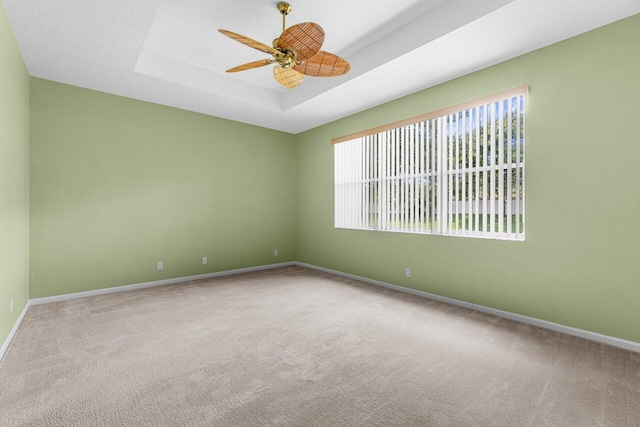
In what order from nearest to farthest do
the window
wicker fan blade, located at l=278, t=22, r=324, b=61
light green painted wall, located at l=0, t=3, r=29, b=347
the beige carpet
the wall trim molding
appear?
the beige carpet < wicker fan blade, located at l=278, t=22, r=324, b=61 < light green painted wall, located at l=0, t=3, r=29, b=347 < the wall trim molding < the window

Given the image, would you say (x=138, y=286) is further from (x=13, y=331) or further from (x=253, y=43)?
(x=253, y=43)

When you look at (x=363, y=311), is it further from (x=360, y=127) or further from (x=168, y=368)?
(x=360, y=127)

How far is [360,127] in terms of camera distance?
4.83 m

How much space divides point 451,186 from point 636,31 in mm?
1971

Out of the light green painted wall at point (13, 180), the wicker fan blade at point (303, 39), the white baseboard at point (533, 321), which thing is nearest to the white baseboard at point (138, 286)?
the light green painted wall at point (13, 180)

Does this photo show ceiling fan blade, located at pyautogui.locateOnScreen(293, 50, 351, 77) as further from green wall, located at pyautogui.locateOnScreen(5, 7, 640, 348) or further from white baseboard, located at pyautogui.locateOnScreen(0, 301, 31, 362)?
white baseboard, located at pyautogui.locateOnScreen(0, 301, 31, 362)

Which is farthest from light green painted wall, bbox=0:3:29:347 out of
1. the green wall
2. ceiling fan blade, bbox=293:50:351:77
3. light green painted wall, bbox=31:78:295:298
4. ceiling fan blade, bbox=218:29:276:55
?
ceiling fan blade, bbox=293:50:351:77

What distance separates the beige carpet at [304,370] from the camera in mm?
1633

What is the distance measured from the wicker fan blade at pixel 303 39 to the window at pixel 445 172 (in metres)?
2.13

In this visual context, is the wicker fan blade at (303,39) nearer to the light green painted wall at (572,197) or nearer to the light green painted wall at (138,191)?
the light green painted wall at (572,197)

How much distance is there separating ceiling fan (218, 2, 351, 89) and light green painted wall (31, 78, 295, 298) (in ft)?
8.40

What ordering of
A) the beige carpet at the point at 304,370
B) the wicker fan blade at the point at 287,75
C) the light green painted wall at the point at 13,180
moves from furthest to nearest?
1. the wicker fan blade at the point at 287,75
2. the light green painted wall at the point at 13,180
3. the beige carpet at the point at 304,370

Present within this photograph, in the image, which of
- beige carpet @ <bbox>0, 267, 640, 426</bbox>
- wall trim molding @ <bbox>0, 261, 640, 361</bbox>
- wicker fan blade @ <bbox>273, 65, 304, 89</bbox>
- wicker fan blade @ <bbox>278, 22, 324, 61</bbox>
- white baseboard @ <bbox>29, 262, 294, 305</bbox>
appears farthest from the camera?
white baseboard @ <bbox>29, 262, 294, 305</bbox>

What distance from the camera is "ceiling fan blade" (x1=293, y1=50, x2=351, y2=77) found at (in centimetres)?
254
